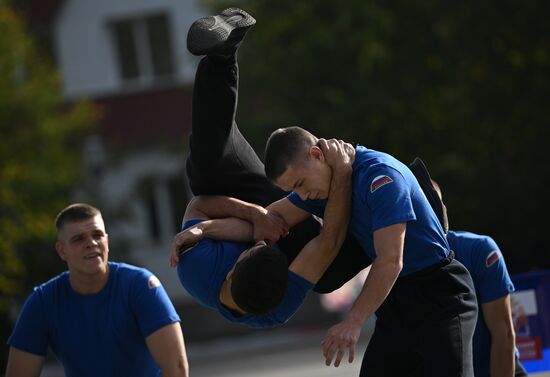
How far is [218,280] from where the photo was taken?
246 inches

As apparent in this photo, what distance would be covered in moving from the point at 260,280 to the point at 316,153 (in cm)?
69

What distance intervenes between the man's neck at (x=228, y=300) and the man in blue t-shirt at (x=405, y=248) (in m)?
0.62

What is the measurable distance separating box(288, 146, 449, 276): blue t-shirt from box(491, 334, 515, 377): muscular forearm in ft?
2.40

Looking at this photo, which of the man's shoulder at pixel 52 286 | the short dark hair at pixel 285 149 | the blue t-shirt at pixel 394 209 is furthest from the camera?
the man's shoulder at pixel 52 286

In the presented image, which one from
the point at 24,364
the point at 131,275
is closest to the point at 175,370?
the point at 131,275

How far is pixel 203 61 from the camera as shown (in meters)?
6.61

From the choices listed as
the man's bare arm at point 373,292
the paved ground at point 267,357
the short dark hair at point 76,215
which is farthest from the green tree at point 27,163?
the man's bare arm at point 373,292

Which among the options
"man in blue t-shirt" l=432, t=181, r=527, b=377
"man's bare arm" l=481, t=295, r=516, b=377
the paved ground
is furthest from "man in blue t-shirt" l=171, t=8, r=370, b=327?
the paved ground

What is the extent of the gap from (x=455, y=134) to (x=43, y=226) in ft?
23.2

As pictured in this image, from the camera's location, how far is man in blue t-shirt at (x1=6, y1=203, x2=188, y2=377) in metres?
6.62

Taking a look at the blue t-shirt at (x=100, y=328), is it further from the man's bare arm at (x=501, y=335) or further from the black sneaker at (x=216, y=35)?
the man's bare arm at (x=501, y=335)

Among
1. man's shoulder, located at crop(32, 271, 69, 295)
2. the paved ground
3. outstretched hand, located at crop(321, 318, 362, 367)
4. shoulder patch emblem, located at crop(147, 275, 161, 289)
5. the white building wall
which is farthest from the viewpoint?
the white building wall

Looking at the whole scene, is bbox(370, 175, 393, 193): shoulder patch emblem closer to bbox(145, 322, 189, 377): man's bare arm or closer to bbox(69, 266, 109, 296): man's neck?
bbox(145, 322, 189, 377): man's bare arm

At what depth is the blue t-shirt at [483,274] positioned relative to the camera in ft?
21.0
